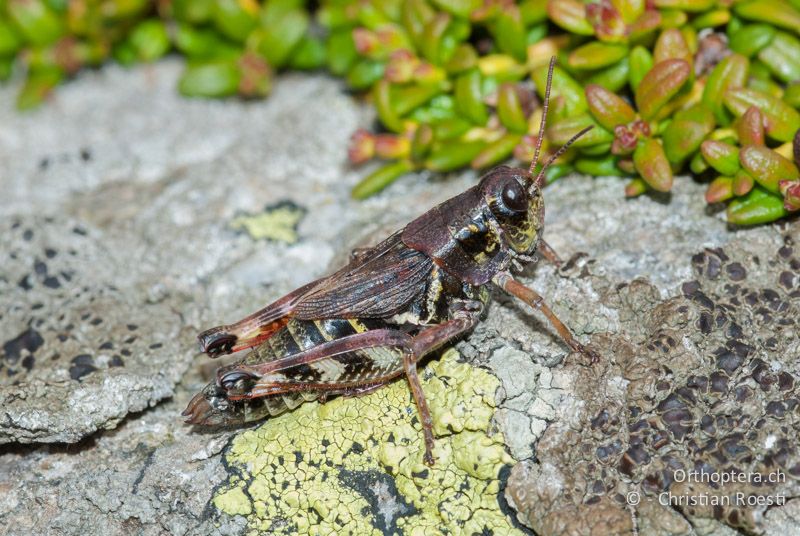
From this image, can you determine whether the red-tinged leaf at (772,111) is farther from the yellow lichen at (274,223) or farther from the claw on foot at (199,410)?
the claw on foot at (199,410)

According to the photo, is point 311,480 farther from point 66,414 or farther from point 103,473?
point 66,414

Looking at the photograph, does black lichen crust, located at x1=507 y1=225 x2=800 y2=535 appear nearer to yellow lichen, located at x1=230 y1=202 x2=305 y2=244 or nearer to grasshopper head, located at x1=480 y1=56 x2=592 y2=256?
grasshopper head, located at x1=480 y1=56 x2=592 y2=256

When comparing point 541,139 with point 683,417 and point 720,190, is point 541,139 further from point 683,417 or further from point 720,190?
point 683,417

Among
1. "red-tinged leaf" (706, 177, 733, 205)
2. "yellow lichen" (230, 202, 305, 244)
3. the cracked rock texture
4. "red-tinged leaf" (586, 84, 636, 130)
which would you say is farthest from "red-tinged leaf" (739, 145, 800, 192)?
"yellow lichen" (230, 202, 305, 244)

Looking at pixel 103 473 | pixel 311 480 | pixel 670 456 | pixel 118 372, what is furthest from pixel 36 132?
pixel 670 456

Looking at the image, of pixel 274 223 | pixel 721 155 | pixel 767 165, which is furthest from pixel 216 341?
pixel 767 165

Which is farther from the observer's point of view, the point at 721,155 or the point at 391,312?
the point at 721,155
